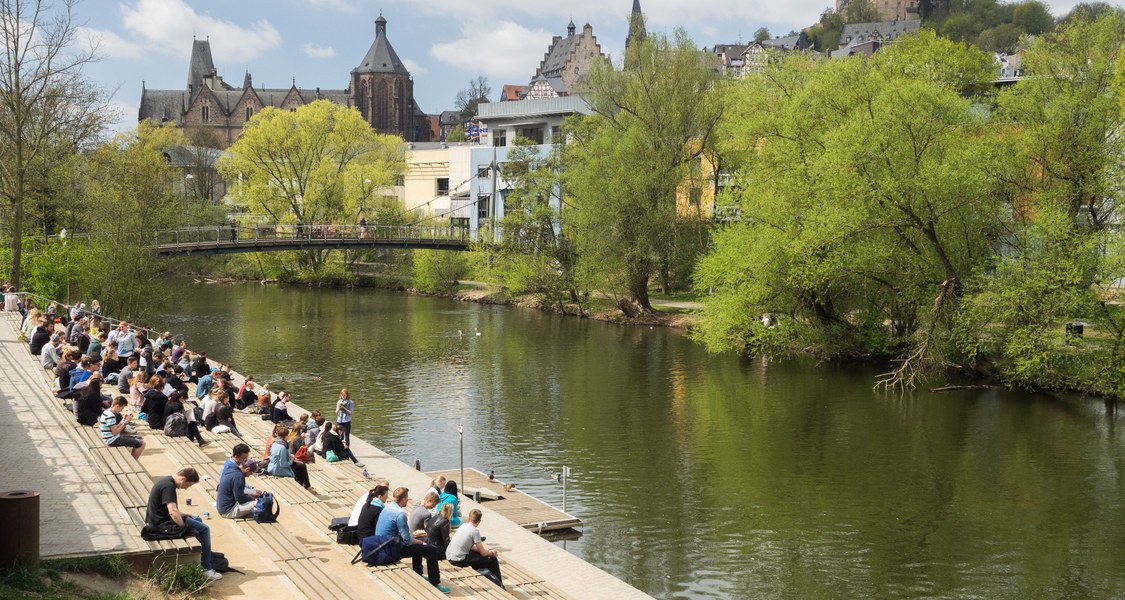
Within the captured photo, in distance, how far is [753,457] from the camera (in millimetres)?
25734

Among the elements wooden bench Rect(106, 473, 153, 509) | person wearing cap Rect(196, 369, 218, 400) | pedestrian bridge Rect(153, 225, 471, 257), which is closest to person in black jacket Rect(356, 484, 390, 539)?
wooden bench Rect(106, 473, 153, 509)

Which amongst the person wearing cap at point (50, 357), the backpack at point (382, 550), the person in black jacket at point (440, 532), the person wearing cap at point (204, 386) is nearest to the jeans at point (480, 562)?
the person in black jacket at point (440, 532)

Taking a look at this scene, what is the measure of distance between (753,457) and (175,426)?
41.8 ft

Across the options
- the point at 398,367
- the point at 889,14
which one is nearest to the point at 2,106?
the point at 398,367

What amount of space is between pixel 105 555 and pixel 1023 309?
94.7 feet

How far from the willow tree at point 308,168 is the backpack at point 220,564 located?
201 feet

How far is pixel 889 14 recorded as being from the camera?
19088 centimetres

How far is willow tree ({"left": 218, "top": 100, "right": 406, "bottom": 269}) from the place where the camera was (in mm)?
71812

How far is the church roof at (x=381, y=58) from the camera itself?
149 metres

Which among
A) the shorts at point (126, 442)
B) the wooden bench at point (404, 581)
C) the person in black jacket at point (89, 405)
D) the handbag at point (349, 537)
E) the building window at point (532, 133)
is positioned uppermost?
the building window at point (532, 133)

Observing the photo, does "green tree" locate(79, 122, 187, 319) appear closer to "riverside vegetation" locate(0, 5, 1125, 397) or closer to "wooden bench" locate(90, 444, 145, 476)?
"riverside vegetation" locate(0, 5, 1125, 397)

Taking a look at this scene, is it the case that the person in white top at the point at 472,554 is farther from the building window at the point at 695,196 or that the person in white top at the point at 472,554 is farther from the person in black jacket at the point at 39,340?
the building window at the point at 695,196

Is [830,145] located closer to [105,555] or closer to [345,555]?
[345,555]

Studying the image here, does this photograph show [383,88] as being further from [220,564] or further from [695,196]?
[220,564]
